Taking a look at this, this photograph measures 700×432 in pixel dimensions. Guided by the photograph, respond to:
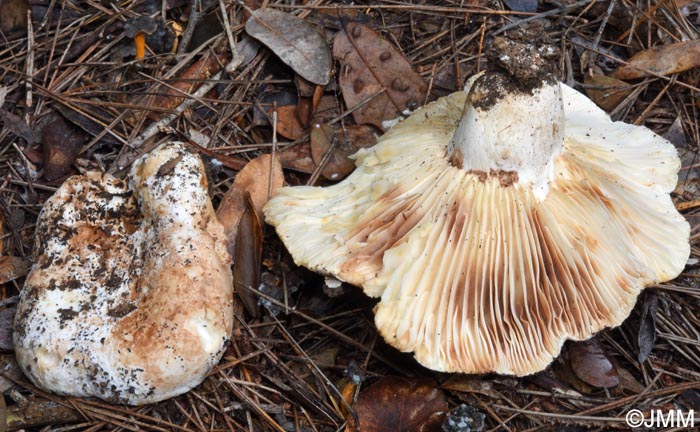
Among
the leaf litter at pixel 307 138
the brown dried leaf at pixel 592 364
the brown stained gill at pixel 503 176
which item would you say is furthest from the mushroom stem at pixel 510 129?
the leaf litter at pixel 307 138

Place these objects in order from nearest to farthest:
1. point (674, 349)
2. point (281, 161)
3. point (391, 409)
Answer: point (391, 409) → point (674, 349) → point (281, 161)

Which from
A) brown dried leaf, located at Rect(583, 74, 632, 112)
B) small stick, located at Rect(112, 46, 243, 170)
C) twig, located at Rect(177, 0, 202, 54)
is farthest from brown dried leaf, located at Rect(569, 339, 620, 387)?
twig, located at Rect(177, 0, 202, 54)

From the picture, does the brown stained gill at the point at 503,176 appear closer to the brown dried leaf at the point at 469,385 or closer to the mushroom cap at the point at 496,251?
the mushroom cap at the point at 496,251

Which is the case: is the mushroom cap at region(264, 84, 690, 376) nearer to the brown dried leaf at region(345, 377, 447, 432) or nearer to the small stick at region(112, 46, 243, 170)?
the brown dried leaf at region(345, 377, 447, 432)

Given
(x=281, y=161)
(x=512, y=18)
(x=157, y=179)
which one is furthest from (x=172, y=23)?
(x=512, y=18)

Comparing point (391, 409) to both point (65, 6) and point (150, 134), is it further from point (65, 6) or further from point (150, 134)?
point (65, 6)

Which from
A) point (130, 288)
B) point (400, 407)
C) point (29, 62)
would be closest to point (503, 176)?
point (400, 407)
